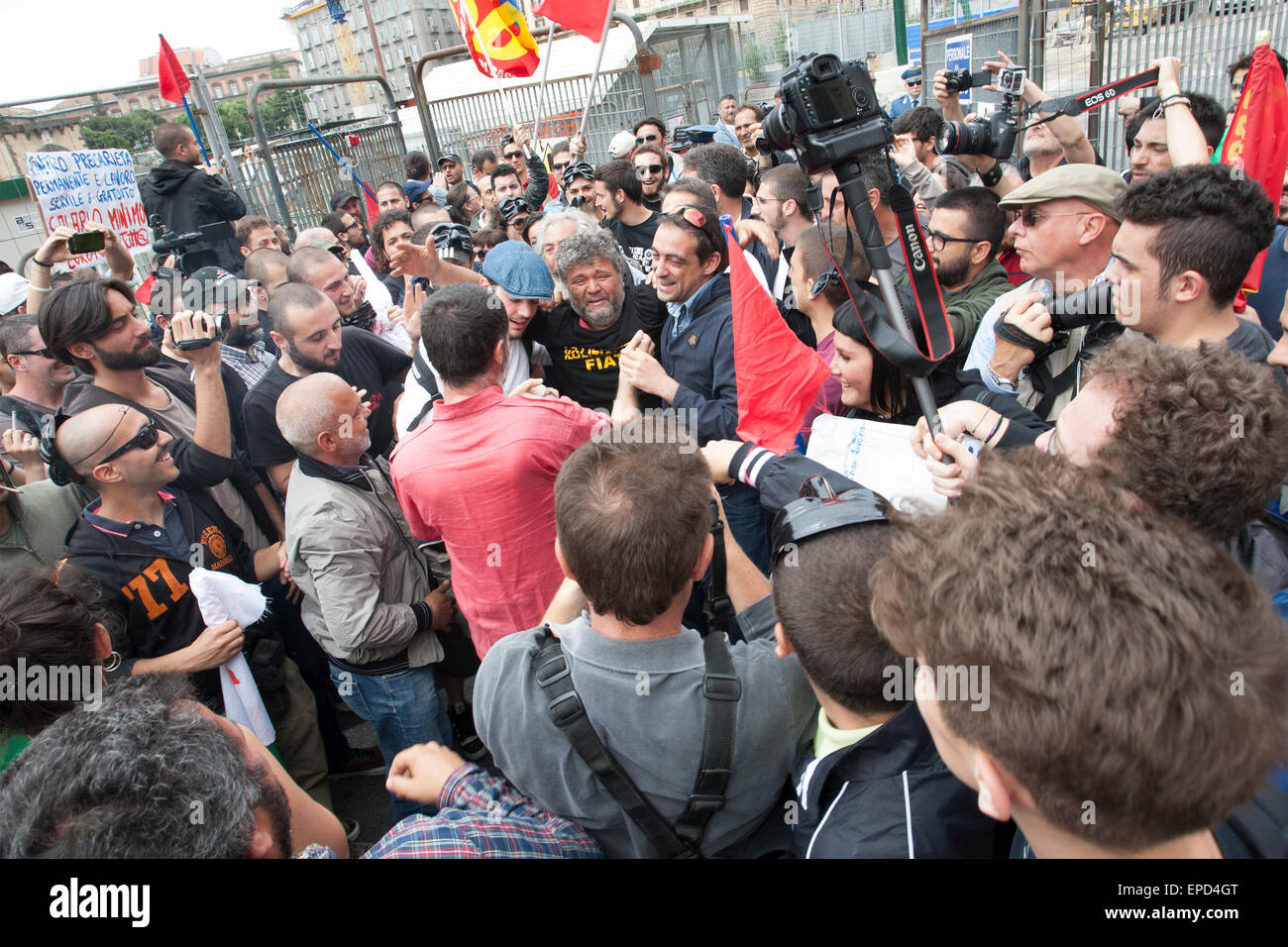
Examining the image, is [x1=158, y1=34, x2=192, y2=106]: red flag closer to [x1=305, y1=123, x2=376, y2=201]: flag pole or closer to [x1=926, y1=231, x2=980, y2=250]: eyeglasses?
[x1=305, y1=123, x2=376, y2=201]: flag pole

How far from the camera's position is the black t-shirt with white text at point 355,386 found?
3.08 meters

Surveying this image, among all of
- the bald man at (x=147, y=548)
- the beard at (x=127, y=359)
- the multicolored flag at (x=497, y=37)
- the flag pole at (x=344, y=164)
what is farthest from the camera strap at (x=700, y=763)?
the flag pole at (x=344, y=164)

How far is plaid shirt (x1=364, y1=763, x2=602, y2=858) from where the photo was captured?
1.30 meters

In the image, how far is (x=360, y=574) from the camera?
101 inches

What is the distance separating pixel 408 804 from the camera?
279 centimetres

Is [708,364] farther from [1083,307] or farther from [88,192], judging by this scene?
[88,192]

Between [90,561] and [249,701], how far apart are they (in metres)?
0.71

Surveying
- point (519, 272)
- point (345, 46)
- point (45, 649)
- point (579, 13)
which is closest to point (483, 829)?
point (45, 649)

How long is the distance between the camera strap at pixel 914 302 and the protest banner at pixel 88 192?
521 centimetres

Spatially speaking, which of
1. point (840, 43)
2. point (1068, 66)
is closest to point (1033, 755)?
point (1068, 66)

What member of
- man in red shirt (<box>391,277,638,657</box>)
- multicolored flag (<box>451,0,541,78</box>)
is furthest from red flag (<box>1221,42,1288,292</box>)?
multicolored flag (<box>451,0,541,78</box>)

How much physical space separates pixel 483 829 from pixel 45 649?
4.31ft

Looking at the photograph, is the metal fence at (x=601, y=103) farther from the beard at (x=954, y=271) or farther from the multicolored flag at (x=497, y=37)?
the beard at (x=954, y=271)

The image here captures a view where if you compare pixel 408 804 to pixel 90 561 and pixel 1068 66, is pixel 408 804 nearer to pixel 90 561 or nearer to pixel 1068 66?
pixel 90 561
